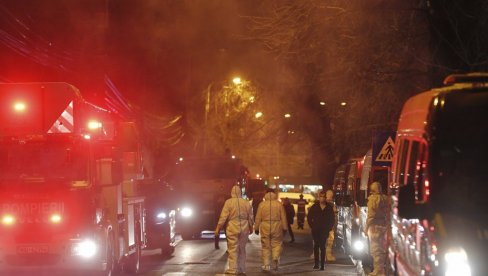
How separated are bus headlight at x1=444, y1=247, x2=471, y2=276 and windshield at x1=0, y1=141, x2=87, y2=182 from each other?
242 inches

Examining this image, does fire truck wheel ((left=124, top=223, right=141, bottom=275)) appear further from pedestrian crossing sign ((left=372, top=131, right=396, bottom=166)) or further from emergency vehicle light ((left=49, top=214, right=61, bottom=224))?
pedestrian crossing sign ((left=372, top=131, right=396, bottom=166))

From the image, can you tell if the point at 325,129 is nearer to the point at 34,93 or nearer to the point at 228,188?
the point at 228,188

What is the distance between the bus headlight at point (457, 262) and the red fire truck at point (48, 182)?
6.03 m

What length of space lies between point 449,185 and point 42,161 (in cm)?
620

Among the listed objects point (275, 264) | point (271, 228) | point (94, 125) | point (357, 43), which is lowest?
point (275, 264)

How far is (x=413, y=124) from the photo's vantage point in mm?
7105

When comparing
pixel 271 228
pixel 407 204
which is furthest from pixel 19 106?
A: pixel 407 204

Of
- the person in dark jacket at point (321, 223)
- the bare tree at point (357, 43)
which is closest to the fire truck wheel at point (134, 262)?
the person in dark jacket at point (321, 223)

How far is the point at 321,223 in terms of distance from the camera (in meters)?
14.5

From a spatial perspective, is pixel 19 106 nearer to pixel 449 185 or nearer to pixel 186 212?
pixel 449 185

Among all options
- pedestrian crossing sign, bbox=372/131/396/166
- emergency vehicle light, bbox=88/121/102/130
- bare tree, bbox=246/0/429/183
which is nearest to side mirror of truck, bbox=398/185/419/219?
emergency vehicle light, bbox=88/121/102/130

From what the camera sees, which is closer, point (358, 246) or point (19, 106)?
point (19, 106)

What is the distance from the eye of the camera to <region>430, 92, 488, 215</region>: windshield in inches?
226

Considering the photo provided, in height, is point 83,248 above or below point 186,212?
above
